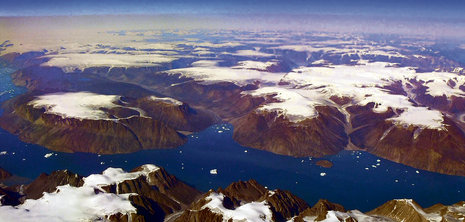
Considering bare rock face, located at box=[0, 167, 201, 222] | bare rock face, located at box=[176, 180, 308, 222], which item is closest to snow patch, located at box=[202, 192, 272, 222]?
bare rock face, located at box=[176, 180, 308, 222]

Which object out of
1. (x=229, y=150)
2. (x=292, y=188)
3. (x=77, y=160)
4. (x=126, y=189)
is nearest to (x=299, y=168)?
(x=292, y=188)

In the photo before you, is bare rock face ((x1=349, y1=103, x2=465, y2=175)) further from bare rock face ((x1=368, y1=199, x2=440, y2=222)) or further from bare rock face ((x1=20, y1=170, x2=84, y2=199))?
bare rock face ((x1=20, y1=170, x2=84, y2=199))

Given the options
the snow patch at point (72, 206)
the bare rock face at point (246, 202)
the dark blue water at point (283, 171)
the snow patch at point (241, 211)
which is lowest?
the dark blue water at point (283, 171)

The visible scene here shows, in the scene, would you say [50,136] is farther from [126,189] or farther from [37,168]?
[126,189]

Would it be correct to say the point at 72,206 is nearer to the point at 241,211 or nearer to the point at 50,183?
the point at 50,183

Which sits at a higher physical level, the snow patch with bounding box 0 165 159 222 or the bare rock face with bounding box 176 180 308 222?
the snow patch with bounding box 0 165 159 222

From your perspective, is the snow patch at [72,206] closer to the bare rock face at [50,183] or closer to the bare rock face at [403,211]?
the bare rock face at [50,183]

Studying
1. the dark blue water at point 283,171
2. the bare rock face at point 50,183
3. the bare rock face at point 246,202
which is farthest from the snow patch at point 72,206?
the dark blue water at point 283,171

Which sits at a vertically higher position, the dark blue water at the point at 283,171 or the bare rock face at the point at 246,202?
the bare rock face at the point at 246,202
